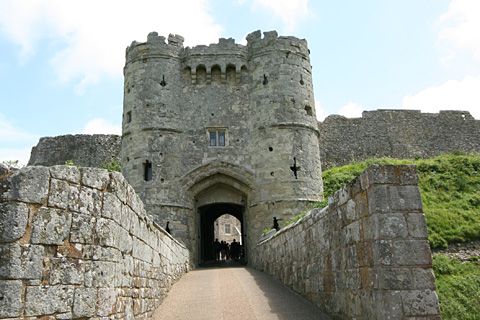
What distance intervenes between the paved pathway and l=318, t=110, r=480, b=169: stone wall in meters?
18.8

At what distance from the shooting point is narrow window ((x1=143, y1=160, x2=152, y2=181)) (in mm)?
16969

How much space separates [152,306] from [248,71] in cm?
1371

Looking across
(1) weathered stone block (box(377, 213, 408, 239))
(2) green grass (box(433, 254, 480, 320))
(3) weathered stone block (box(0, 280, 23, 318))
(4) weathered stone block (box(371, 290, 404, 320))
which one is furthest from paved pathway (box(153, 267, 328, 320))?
(2) green grass (box(433, 254, 480, 320))

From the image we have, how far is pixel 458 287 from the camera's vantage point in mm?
11742

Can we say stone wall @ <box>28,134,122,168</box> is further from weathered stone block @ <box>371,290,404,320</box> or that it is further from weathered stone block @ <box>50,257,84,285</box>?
weathered stone block @ <box>371,290,404,320</box>

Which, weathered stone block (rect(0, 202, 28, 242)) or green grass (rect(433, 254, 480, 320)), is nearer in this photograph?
weathered stone block (rect(0, 202, 28, 242))

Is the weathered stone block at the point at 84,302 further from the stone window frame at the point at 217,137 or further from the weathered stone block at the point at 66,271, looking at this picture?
the stone window frame at the point at 217,137

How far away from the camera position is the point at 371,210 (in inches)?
164

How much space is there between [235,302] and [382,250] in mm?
3950

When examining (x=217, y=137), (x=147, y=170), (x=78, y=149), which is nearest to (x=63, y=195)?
(x=147, y=170)

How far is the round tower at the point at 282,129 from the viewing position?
16.9m

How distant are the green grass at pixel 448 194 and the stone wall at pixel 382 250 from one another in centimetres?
938

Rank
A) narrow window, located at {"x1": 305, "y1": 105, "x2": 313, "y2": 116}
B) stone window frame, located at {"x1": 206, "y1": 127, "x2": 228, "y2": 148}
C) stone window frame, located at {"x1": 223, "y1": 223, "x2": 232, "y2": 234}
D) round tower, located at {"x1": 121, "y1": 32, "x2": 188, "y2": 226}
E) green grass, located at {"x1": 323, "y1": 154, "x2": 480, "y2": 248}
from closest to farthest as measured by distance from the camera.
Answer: green grass, located at {"x1": 323, "y1": 154, "x2": 480, "y2": 248} → round tower, located at {"x1": 121, "y1": 32, "x2": 188, "y2": 226} → stone window frame, located at {"x1": 206, "y1": 127, "x2": 228, "y2": 148} → narrow window, located at {"x1": 305, "y1": 105, "x2": 313, "y2": 116} → stone window frame, located at {"x1": 223, "y1": 223, "x2": 232, "y2": 234}

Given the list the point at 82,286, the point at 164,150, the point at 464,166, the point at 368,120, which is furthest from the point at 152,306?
the point at 368,120
